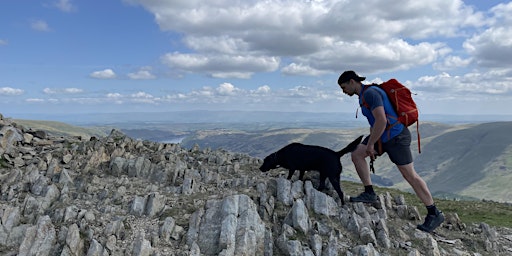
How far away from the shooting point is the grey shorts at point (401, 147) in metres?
10.4

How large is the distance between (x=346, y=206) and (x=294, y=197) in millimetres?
1783

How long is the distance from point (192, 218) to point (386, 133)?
20.8 feet

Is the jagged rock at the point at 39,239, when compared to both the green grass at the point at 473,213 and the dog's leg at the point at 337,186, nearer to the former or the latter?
the dog's leg at the point at 337,186

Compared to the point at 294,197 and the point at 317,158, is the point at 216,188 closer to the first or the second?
the point at 294,197

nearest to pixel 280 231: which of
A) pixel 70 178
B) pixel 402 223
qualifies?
pixel 402 223

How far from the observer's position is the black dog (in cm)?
1234

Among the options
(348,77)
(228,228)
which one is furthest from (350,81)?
(228,228)

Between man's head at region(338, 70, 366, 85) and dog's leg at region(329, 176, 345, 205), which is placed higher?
man's head at region(338, 70, 366, 85)

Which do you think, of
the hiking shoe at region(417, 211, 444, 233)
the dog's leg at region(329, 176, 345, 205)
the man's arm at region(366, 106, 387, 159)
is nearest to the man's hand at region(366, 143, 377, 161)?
the man's arm at region(366, 106, 387, 159)

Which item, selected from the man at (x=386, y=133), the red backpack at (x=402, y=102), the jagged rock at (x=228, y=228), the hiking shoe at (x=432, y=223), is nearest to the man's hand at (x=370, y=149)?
the man at (x=386, y=133)

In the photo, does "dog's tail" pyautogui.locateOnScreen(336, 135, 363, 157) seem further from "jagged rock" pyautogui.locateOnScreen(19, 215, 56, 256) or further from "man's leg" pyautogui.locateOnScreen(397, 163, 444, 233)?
"jagged rock" pyautogui.locateOnScreen(19, 215, 56, 256)

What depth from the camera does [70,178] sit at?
13281 mm

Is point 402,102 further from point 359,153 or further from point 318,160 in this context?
point 318,160

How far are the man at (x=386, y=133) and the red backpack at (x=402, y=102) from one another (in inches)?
5.8
